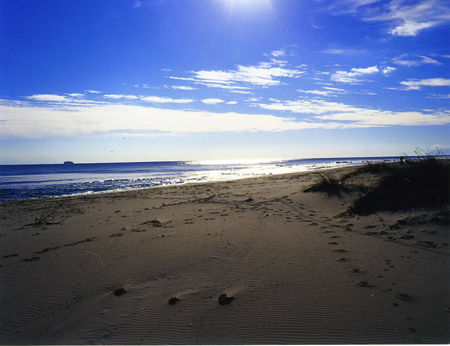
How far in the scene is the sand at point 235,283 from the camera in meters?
2.44

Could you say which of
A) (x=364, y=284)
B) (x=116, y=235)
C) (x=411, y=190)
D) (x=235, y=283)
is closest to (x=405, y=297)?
(x=364, y=284)

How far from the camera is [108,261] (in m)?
4.26

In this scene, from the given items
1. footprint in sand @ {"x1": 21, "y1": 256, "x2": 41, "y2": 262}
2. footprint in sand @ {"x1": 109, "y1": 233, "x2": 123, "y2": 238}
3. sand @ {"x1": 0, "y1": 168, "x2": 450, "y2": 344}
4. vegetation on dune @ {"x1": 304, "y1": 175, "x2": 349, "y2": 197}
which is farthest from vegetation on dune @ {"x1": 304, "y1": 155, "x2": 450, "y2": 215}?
footprint in sand @ {"x1": 21, "y1": 256, "x2": 41, "y2": 262}

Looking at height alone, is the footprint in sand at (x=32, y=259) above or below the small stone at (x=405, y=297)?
below

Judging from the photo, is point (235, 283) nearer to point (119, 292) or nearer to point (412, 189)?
point (119, 292)

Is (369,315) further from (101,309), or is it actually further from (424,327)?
(101,309)

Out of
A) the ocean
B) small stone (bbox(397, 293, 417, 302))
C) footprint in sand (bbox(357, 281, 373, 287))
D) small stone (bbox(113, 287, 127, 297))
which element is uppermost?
the ocean

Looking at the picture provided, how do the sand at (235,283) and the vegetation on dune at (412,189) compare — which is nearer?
the sand at (235,283)

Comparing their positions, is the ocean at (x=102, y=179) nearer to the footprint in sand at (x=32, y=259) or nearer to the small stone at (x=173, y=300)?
the small stone at (x=173, y=300)

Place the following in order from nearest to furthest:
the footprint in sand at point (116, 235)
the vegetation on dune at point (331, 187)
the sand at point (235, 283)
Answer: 1. the sand at point (235, 283)
2. the footprint in sand at point (116, 235)
3. the vegetation on dune at point (331, 187)

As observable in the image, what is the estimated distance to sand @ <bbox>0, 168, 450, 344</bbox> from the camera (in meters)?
2.44

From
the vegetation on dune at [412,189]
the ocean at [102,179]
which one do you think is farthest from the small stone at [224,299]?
the ocean at [102,179]

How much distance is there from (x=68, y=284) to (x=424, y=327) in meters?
4.22

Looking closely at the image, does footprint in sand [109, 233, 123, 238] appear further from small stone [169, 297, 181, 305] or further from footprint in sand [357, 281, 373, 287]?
footprint in sand [357, 281, 373, 287]
